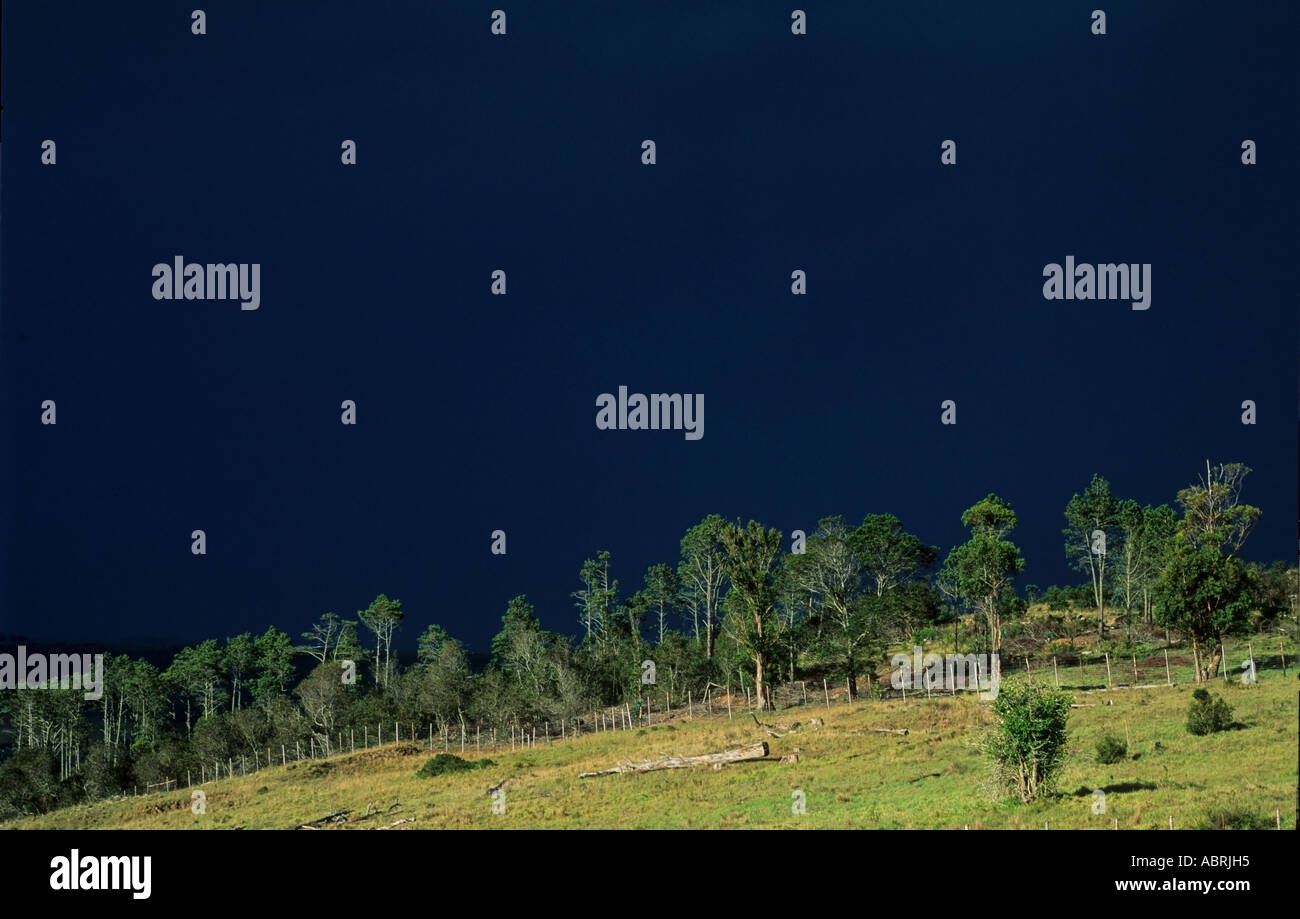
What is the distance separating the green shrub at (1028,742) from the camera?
2711cm

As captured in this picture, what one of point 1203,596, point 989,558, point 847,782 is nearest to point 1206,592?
point 1203,596

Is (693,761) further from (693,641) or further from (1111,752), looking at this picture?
(693,641)

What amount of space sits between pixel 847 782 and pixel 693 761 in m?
10.5

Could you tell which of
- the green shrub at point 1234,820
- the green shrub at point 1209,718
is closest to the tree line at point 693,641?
the green shrub at point 1209,718

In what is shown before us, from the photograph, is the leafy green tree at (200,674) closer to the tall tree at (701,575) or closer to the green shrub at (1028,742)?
the tall tree at (701,575)

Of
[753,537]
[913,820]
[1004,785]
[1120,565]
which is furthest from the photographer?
[1120,565]

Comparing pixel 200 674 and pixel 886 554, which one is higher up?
pixel 886 554

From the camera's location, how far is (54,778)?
81.1 m

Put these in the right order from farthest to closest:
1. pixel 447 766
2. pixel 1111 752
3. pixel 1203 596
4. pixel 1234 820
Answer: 1. pixel 447 766
2. pixel 1203 596
3. pixel 1111 752
4. pixel 1234 820

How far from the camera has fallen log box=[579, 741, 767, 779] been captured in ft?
142

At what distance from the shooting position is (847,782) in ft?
113
